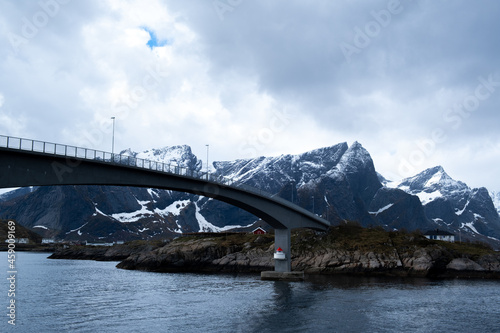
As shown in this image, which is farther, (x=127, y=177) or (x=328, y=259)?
(x=328, y=259)

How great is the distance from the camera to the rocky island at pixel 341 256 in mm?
95188

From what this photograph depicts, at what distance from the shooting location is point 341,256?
9962 centimetres

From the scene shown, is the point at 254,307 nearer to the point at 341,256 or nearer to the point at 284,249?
the point at 284,249

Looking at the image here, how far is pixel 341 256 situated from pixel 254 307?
53643 mm

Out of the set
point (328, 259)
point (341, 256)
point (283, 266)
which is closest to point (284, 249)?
point (283, 266)

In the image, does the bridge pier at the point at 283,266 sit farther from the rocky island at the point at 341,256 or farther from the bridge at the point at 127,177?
the rocky island at the point at 341,256

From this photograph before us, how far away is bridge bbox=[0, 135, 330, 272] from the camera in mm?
37938

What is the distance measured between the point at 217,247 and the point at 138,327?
77149mm

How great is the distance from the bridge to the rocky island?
2016cm

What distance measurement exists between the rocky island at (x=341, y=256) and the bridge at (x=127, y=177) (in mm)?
20156

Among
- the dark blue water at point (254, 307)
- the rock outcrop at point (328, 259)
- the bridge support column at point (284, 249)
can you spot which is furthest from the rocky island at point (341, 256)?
the dark blue water at point (254, 307)

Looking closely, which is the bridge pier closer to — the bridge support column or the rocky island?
the bridge support column

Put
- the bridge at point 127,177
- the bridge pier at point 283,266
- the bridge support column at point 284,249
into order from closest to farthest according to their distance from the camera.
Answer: the bridge at point 127,177
the bridge pier at point 283,266
the bridge support column at point 284,249

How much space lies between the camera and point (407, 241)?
10575 centimetres
